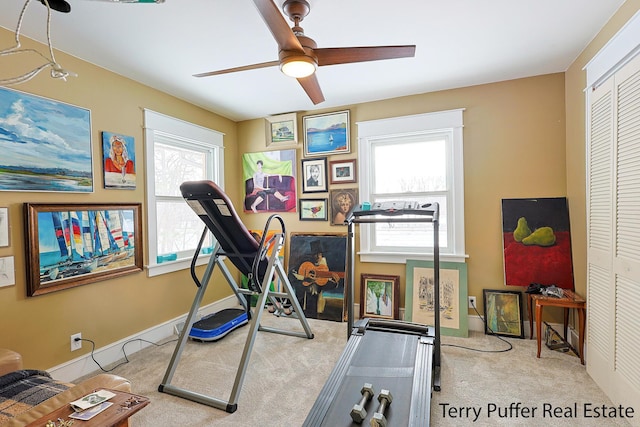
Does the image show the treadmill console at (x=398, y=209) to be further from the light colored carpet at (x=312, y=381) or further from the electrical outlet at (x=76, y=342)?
the electrical outlet at (x=76, y=342)

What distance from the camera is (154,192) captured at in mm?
3215

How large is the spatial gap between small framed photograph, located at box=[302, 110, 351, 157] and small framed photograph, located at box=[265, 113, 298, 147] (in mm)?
147

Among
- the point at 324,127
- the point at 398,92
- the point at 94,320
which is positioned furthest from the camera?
the point at 324,127

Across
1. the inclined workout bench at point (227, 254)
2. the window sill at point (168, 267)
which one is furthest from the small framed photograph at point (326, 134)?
the window sill at point (168, 267)

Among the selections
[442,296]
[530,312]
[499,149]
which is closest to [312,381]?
[442,296]

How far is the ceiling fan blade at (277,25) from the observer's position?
52.8 inches

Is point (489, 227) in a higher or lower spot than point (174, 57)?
lower

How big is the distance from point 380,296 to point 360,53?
105 inches

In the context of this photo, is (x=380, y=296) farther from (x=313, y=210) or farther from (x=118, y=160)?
(x=118, y=160)

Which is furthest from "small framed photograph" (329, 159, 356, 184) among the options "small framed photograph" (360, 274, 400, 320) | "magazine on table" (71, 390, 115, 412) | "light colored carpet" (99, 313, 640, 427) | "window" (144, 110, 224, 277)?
"magazine on table" (71, 390, 115, 412)

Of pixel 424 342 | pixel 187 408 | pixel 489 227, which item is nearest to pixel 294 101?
pixel 489 227

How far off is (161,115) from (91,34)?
3.57 feet

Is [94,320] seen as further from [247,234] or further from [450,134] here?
[450,134]

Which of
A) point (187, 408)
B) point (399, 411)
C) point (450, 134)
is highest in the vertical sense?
point (450, 134)
